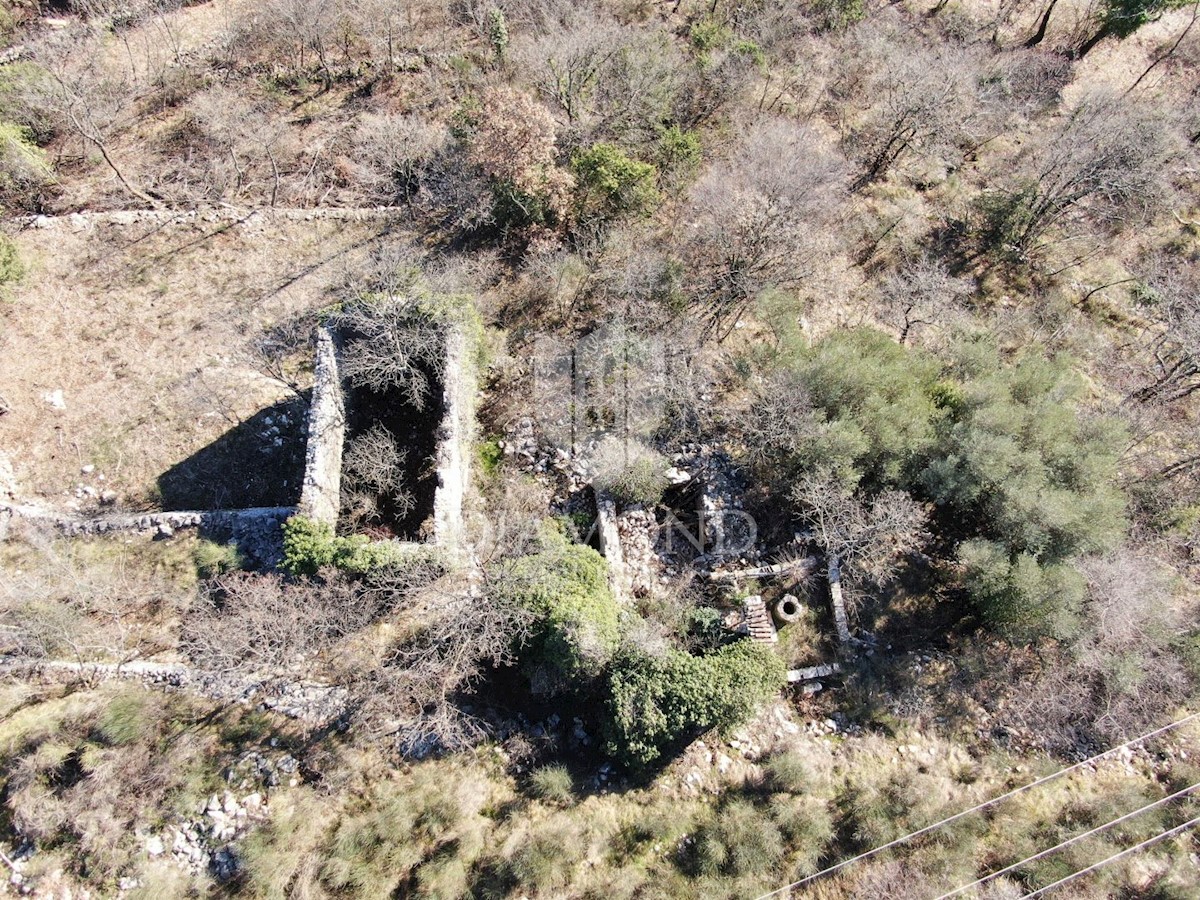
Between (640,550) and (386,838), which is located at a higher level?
(640,550)

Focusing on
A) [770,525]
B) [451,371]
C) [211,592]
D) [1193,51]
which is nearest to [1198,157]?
[1193,51]

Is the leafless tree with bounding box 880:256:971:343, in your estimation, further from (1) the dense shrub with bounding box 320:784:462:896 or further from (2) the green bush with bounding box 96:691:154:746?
(2) the green bush with bounding box 96:691:154:746

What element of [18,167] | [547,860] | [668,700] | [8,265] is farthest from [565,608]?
[18,167]

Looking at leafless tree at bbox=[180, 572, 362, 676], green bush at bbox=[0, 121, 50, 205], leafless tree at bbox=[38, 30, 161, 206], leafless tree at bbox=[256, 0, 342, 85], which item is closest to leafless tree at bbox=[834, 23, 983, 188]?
leafless tree at bbox=[256, 0, 342, 85]

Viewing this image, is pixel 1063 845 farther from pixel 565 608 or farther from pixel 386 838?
pixel 386 838

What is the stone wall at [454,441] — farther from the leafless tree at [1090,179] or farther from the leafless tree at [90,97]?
the leafless tree at [1090,179]
